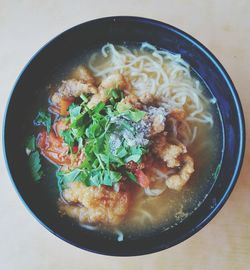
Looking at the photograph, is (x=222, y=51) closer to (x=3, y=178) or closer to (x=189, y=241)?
(x=189, y=241)

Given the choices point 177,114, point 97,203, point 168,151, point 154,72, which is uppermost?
point 154,72

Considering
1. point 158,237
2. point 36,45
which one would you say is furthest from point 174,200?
Answer: point 36,45

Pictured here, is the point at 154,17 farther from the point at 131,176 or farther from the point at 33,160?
the point at 33,160

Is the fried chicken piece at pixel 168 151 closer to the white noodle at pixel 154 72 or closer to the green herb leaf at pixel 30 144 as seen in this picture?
the white noodle at pixel 154 72

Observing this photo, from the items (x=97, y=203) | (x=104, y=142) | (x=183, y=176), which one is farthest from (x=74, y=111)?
(x=183, y=176)

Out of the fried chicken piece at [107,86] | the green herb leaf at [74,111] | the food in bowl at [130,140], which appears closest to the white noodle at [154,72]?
the food in bowl at [130,140]

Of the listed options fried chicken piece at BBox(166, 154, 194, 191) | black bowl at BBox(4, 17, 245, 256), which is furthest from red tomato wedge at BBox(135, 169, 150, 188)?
black bowl at BBox(4, 17, 245, 256)
